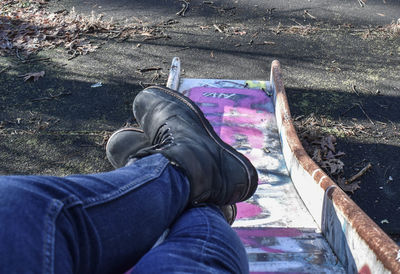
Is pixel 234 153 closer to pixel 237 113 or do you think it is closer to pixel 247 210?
pixel 247 210

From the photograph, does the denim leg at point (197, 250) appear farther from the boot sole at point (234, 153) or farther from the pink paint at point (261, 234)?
Answer: the pink paint at point (261, 234)

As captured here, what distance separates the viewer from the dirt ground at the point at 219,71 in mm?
2924

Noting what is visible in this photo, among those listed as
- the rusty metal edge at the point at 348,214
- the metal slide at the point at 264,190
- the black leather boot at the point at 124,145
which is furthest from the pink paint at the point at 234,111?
the black leather boot at the point at 124,145

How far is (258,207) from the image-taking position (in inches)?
85.0

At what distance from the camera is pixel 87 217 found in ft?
3.16

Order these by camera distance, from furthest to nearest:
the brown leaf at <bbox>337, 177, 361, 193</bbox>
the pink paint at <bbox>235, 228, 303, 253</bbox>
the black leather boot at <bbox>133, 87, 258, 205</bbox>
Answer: the brown leaf at <bbox>337, 177, 361, 193</bbox> < the pink paint at <bbox>235, 228, 303, 253</bbox> < the black leather boot at <bbox>133, 87, 258, 205</bbox>

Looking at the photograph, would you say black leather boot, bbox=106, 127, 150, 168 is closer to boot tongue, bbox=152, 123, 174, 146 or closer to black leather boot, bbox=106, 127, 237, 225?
black leather boot, bbox=106, 127, 237, 225

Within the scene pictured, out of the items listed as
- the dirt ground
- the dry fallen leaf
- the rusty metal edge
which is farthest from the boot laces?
the dry fallen leaf

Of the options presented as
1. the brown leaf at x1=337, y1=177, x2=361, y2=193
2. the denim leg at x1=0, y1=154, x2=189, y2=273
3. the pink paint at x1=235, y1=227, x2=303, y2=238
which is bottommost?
the brown leaf at x1=337, y1=177, x2=361, y2=193

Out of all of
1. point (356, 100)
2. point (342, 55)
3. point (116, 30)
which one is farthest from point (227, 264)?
point (116, 30)

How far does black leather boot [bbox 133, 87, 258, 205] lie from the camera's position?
57.0 inches

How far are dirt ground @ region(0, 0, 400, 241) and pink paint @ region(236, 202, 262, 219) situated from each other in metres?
0.81

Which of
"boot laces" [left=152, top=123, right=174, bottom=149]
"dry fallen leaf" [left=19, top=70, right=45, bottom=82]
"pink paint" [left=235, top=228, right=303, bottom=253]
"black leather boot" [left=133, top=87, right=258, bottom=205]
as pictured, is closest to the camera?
"black leather boot" [left=133, top=87, right=258, bottom=205]

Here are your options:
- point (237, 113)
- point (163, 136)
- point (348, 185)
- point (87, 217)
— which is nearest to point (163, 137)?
point (163, 136)
